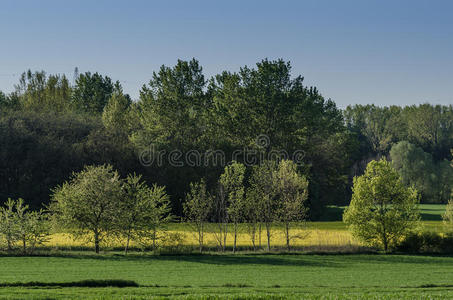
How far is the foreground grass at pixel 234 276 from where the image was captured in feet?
56.4

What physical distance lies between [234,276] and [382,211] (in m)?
16.5

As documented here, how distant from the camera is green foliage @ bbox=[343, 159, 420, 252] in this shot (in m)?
35.9

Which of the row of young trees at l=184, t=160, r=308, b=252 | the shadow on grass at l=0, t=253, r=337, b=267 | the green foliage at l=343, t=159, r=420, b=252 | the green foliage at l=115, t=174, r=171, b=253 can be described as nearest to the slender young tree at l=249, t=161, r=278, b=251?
the row of young trees at l=184, t=160, r=308, b=252

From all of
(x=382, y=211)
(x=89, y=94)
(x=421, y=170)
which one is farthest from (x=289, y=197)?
(x=421, y=170)

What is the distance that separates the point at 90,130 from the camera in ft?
212

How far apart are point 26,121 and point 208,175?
23.8 meters

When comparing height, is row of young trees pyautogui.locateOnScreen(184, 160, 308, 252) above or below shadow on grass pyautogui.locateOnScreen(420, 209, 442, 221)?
above

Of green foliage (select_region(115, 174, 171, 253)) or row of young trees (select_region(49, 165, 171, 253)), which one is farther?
green foliage (select_region(115, 174, 171, 253))

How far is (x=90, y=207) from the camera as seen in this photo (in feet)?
113

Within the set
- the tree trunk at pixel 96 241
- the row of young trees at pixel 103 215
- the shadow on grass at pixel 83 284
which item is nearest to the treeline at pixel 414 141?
the row of young trees at pixel 103 215

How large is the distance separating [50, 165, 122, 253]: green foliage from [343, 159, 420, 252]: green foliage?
1665 cm

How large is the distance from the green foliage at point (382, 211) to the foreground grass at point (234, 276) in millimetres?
2742

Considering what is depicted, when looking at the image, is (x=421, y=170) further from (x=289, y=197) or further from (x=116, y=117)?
(x=289, y=197)

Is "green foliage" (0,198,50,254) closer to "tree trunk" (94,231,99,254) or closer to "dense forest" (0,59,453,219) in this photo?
"tree trunk" (94,231,99,254)
